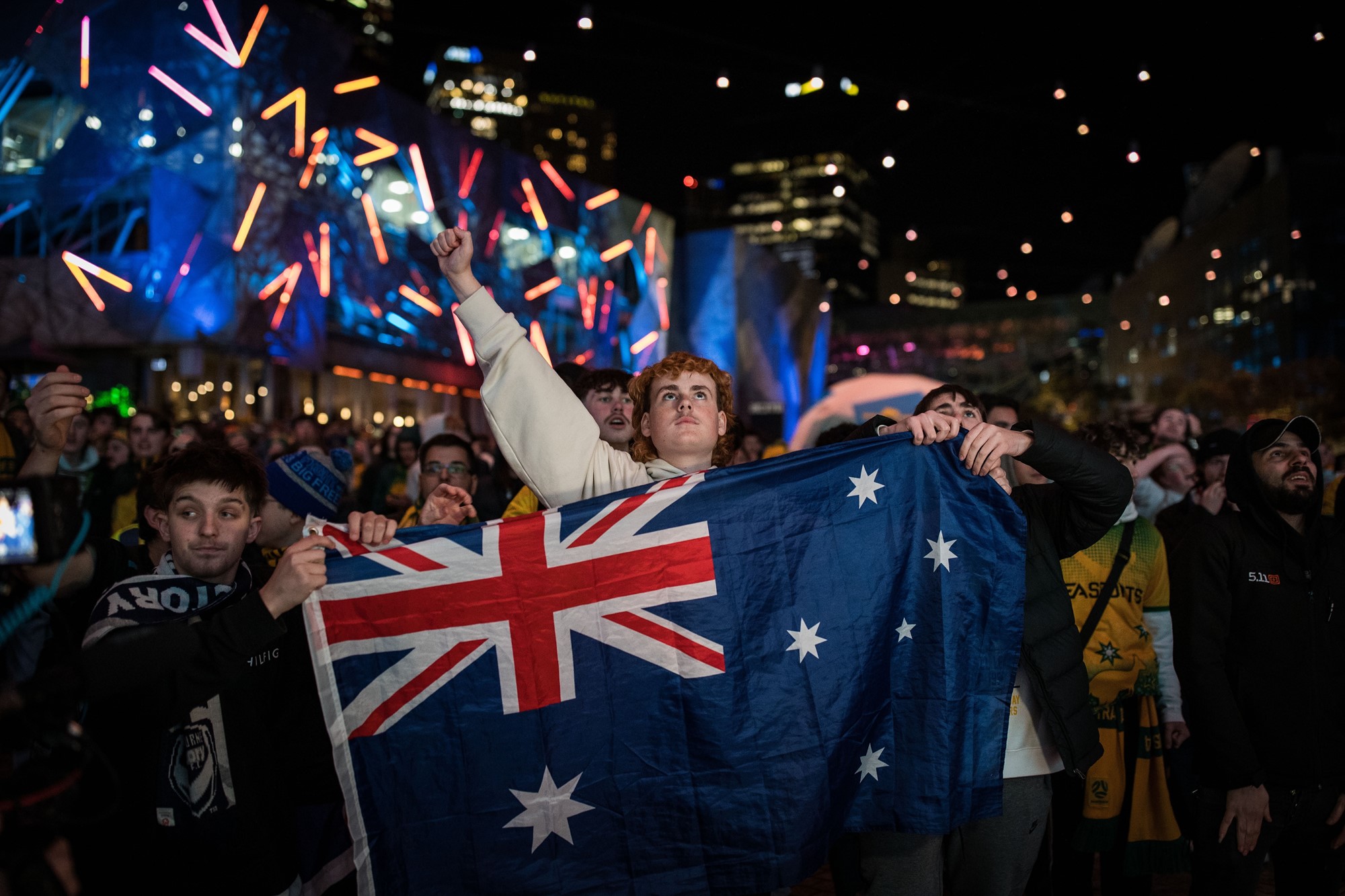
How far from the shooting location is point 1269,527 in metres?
3.59

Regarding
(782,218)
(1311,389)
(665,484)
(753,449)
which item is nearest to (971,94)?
(753,449)

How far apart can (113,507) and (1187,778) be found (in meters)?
7.14

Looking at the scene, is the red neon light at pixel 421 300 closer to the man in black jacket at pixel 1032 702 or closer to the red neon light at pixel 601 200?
the red neon light at pixel 601 200

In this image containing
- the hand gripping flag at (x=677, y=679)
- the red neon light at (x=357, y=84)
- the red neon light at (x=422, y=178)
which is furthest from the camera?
the red neon light at (x=422, y=178)

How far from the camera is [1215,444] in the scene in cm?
598

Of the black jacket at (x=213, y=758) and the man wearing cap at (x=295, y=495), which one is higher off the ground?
the man wearing cap at (x=295, y=495)

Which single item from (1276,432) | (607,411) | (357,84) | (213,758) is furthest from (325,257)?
(1276,432)

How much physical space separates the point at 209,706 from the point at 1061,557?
2.64 meters

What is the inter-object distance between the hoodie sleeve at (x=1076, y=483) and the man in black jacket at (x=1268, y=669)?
0.73 metres

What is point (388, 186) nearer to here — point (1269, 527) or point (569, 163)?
point (1269, 527)

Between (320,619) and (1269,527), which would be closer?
(320,619)

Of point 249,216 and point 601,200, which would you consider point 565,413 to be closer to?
point 249,216

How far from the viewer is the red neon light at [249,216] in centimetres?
2074

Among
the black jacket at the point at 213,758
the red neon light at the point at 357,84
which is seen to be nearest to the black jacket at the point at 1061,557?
the black jacket at the point at 213,758
